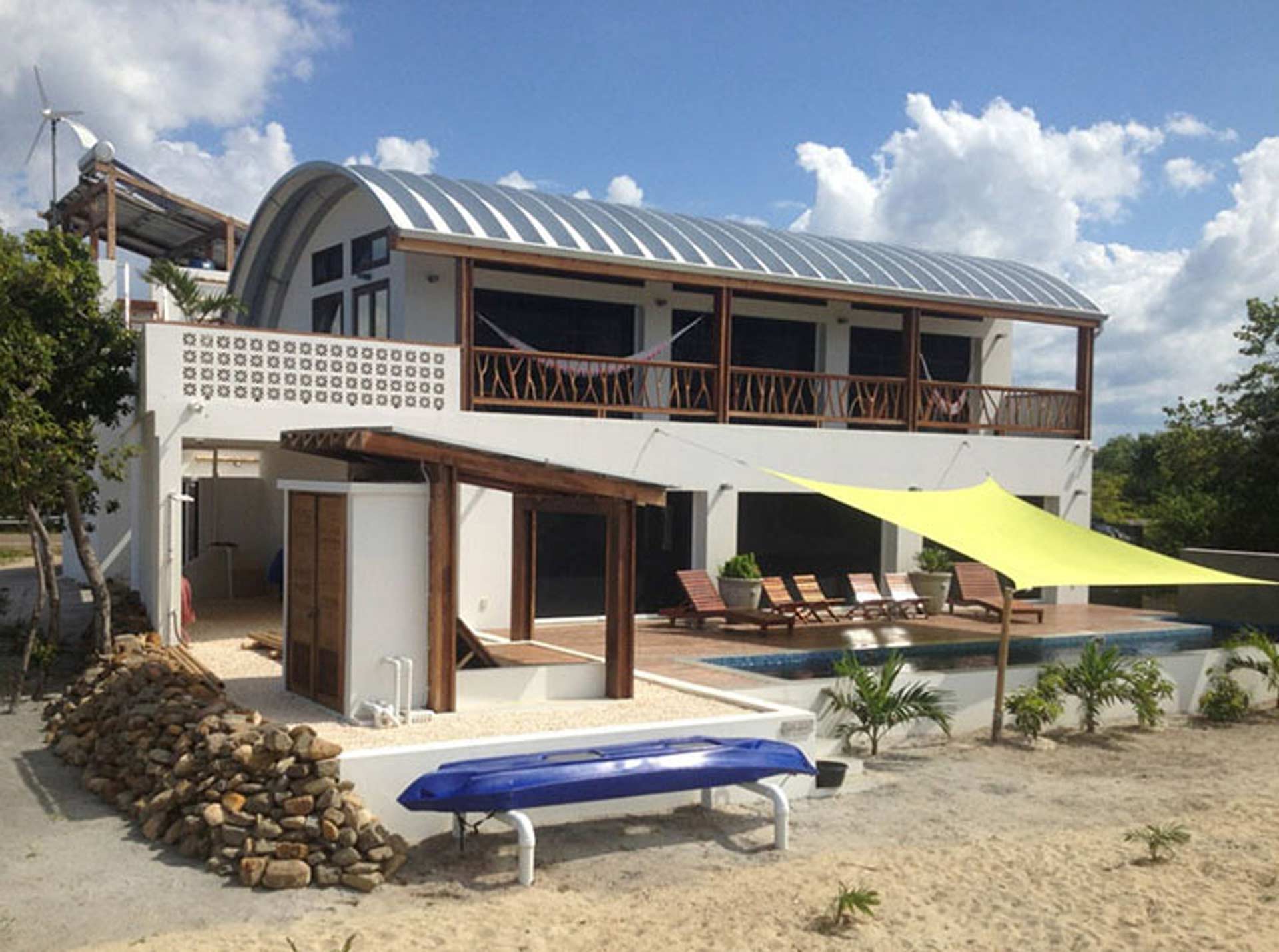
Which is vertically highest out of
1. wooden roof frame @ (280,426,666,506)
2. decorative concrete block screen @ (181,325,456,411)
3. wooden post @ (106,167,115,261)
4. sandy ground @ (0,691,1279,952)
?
wooden post @ (106,167,115,261)

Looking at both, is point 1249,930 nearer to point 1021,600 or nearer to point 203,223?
point 1021,600

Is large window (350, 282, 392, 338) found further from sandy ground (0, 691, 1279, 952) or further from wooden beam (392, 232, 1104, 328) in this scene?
sandy ground (0, 691, 1279, 952)

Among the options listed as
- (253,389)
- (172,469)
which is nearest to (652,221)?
(253,389)

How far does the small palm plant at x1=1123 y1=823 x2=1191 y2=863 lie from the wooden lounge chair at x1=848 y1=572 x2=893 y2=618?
837 centimetres

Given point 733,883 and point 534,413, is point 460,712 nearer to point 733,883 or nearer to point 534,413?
point 733,883

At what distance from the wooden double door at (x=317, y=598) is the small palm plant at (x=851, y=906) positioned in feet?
14.6

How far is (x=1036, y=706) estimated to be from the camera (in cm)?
1276

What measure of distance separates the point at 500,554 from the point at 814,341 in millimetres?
7928

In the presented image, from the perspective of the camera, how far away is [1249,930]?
755 cm

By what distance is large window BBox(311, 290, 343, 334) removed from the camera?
19484 millimetres

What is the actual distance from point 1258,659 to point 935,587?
16.0 feet

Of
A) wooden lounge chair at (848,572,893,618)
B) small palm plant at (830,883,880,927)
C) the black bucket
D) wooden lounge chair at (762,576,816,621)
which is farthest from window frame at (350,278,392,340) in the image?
small palm plant at (830,883,880,927)

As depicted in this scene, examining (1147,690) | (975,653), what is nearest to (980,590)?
(975,653)

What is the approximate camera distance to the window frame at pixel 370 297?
686 inches
